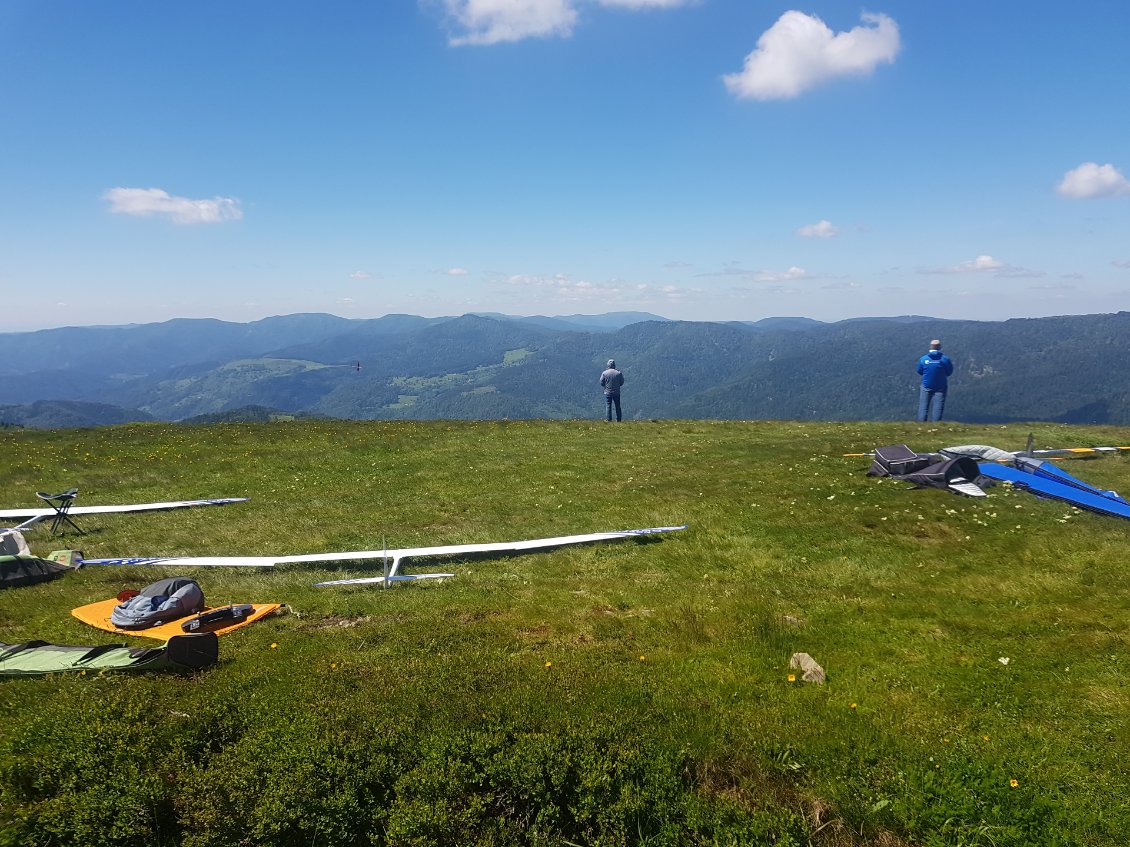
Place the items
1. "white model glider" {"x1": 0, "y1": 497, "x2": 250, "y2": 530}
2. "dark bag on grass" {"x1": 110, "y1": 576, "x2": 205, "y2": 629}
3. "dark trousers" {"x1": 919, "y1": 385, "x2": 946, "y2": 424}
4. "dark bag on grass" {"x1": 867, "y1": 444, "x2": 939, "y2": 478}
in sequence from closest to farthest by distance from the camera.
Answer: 1. "dark bag on grass" {"x1": 110, "y1": 576, "x2": 205, "y2": 629}
2. "white model glider" {"x1": 0, "y1": 497, "x2": 250, "y2": 530}
3. "dark bag on grass" {"x1": 867, "y1": 444, "x2": 939, "y2": 478}
4. "dark trousers" {"x1": 919, "y1": 385, "x2": 946, "y2": 424}

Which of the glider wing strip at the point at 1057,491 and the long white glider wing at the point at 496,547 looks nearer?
the long white glider wing at the point at 496,547

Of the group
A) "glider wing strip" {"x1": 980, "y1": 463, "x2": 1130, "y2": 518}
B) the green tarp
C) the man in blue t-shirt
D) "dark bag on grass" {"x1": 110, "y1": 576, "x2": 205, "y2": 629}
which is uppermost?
the man in blue t-shirt

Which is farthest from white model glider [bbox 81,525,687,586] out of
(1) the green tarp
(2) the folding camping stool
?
(1) the green tarp

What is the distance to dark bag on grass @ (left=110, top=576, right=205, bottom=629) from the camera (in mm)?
12031

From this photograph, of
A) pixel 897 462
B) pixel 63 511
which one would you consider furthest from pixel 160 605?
pixel 897 462

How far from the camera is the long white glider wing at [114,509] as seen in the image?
2045 cm

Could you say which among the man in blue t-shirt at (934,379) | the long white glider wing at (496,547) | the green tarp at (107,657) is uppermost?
the man in blue t-shirt at (934,379)

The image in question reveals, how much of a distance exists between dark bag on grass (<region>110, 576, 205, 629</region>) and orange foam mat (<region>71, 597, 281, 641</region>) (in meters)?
0.12

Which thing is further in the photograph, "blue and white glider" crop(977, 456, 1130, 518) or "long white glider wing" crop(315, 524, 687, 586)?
"blue and white glider" crop(977, 456, 1130, 518)

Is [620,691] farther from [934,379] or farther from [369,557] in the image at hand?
[934,379]

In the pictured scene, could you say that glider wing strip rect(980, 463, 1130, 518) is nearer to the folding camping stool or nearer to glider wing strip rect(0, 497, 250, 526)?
glider wing strip rect(0, 497, 250, 526)

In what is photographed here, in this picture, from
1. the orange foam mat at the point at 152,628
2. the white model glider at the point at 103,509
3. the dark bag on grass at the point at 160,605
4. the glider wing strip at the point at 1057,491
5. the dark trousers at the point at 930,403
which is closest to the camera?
the orange foam mat at the point at 152,628

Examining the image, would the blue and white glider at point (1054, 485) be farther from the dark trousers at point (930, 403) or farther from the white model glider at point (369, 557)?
the white model glider at point (369, 557)

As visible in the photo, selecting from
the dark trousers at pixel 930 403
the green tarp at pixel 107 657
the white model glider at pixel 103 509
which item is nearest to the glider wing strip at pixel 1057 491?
the dark trousers at pixel 930 403
